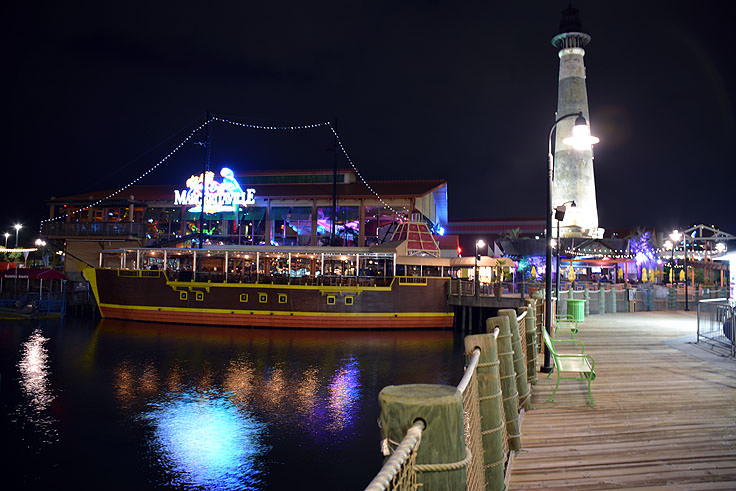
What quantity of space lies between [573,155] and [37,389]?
116 ft

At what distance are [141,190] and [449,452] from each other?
56.1m

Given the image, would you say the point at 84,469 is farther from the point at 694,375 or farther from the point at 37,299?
the point at 37,299

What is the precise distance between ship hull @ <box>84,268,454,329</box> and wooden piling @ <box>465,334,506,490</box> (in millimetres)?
29220

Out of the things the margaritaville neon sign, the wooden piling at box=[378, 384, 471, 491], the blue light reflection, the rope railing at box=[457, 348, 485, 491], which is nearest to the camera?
the wooden piling at box=[378, 384, 471, 491]

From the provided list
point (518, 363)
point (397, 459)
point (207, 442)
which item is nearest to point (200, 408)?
point (207, 442)

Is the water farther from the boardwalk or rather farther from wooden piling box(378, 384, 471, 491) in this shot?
Result: wooden piling box(378, 384, 471, 491)

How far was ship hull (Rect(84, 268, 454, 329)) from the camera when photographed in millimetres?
34094

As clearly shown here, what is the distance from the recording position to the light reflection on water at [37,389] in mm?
14070

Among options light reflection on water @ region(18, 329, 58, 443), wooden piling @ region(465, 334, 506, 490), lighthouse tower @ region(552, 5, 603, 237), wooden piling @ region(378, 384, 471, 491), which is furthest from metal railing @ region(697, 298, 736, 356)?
lighthouse tower @ region(552, 5, 603, 237)

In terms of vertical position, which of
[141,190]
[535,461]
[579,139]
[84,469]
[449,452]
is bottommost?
[84,469]

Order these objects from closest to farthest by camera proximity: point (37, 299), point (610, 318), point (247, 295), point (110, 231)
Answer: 1. point (610, 318)
2. point (247, 295)
3. point (37, 299)
4. point (110, 231)

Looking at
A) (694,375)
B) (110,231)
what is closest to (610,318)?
(694,375)

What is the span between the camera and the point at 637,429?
6.82 metres

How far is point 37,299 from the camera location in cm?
4272
